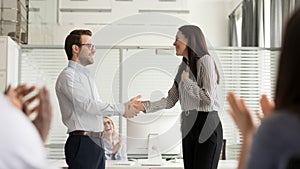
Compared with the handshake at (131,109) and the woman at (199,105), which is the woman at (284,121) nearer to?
the woman at (199,105)

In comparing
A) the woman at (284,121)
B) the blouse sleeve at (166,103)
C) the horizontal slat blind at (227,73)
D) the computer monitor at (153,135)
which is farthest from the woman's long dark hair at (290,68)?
the horizontal slat blind at (227,73)

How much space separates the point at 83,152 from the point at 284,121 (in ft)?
7.79

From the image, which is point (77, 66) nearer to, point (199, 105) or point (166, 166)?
point (199, 105)

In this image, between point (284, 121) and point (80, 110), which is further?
point (80, 110)

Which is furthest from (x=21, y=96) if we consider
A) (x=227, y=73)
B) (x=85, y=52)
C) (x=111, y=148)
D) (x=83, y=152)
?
(x=227, y=73)

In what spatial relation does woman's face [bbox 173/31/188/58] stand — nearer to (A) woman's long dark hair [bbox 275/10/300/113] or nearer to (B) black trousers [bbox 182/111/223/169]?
(B) black trousers [bbox 182/111/223/169]

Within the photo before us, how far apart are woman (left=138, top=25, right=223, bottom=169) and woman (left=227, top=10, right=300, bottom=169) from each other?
2.19 m

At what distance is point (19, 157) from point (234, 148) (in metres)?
4.90

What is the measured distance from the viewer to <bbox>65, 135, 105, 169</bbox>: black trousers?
3283 millimetres

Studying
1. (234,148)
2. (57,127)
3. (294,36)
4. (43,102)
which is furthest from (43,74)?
(294,36)

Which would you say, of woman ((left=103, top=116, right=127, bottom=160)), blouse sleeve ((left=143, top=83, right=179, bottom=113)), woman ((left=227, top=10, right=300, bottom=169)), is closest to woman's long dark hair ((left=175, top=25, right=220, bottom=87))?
blouse sleeve ((left=143, top=83, right=179, bottom=113))

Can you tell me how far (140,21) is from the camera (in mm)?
7363

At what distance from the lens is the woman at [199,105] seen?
→ 3.28 metres

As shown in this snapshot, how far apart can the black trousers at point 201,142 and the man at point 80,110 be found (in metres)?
0.53
